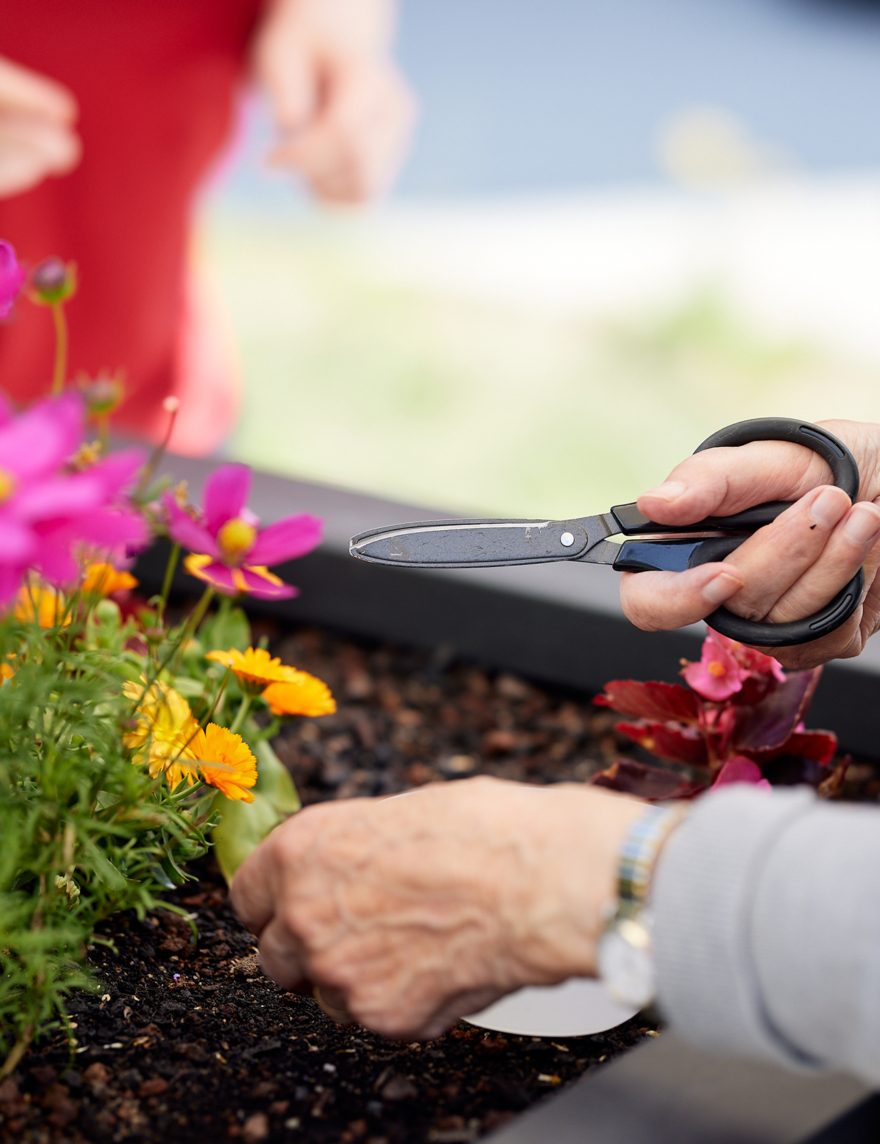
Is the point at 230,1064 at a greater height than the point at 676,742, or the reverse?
the point at 676,742

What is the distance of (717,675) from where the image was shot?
90cm

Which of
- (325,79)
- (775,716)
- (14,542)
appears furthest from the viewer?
(325,79)

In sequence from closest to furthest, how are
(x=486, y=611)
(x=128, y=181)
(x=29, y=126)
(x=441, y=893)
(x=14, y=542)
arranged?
(x=14, y=542)
(x=441, y=893)
(x=486, y=611)
(x=29, y=126)
(x=128, y=181)

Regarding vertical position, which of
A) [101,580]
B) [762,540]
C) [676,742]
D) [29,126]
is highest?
[29,126]

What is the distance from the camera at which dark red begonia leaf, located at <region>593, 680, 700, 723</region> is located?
95 cm

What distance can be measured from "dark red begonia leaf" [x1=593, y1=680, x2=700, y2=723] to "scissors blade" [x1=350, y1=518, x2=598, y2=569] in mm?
208

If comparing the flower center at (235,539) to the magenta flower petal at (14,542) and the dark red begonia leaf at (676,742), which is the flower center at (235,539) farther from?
the dark red begonia leaf at (676,742)

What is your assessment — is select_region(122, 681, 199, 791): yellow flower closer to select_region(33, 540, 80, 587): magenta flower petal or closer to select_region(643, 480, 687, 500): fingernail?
select_region(33, 540, 80, 587): magenta flower petal

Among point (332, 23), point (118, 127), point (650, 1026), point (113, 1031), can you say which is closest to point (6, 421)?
point (113, 1031)

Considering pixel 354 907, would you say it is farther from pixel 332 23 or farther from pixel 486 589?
pixel 332 23

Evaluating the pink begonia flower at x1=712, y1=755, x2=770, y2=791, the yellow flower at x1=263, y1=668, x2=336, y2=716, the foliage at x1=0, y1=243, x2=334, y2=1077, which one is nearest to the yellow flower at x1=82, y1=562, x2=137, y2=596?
the foliage at x1=0, y1=243, x2=334, y2=1077

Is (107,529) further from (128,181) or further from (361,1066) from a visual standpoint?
(128,181)

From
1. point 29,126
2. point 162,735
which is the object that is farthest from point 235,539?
point 29,126

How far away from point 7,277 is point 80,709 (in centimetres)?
22
